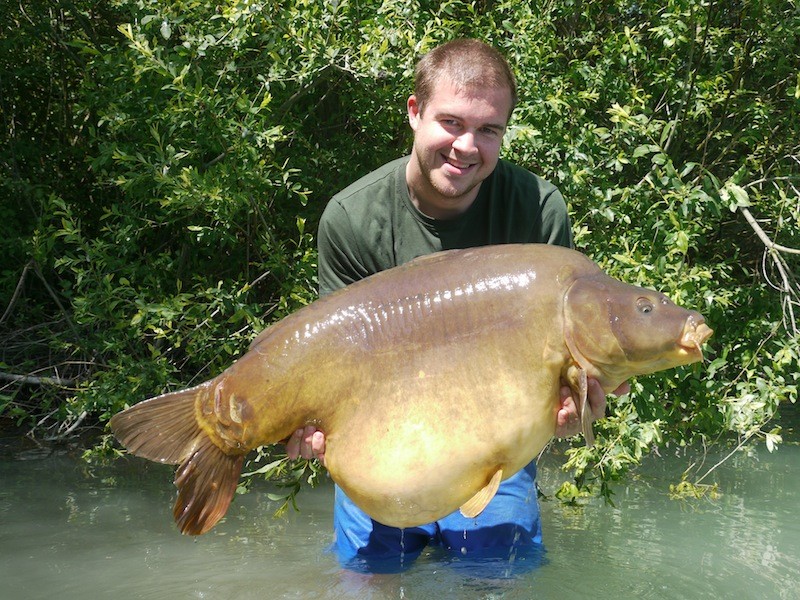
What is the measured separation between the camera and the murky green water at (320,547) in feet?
10.5

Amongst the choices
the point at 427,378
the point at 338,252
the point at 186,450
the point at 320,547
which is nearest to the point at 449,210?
the point at 338,252

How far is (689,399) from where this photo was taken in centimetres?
438

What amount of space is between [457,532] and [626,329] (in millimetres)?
1132

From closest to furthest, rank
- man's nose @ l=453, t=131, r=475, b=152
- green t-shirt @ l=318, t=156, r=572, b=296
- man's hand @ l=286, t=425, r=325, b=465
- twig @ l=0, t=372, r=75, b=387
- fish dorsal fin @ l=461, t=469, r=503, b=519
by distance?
fish dorsal fin @ l=461, t=469, r=503, b=519 → man's hand @ l=286, t=425, r=325, b=465 → man's nose @ l=453, t=131, r=475, b=152 → green t-shirt @ l=318, t=156, r=572, b=296 → twig @ l=0, t=372, r=75, b=387

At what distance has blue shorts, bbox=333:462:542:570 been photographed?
3.10 metres

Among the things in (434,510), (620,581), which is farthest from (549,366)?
(620,581)

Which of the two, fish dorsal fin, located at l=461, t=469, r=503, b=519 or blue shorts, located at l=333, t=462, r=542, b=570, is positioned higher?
fish dorsal fin, located at l=461, t=469, r=503, b=519

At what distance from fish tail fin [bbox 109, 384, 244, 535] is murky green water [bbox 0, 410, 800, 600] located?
0.81 metres

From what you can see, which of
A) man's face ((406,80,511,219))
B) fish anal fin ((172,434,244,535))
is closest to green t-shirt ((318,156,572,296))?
man's face ((406,80,511,219))

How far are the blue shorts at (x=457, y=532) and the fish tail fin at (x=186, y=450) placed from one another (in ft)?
2.57

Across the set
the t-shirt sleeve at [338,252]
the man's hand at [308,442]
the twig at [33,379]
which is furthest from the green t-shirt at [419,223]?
the twig at [33,379]

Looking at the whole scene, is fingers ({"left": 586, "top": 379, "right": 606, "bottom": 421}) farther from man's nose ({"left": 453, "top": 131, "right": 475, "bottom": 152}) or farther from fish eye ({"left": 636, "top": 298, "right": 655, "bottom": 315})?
man's nose ({"left": 453, "top": 131, "right": 475, "bottom": 152})

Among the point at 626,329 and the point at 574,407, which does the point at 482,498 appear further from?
the point at 626,329

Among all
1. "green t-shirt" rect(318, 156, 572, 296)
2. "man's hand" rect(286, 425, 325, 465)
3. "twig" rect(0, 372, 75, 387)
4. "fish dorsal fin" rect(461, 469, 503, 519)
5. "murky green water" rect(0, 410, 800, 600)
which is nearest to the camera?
"fish dorsal fin" rect(461, 469, 503, 519)
